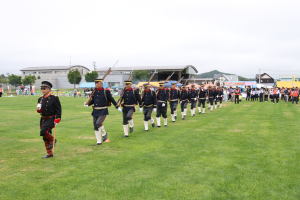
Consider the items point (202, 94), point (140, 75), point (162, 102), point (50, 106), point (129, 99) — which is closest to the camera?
point (50, 106)

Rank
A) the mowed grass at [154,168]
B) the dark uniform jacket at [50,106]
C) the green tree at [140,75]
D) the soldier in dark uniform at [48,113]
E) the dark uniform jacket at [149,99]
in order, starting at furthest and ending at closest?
the green tree at [140,75] < the dark uniform jacket at [149,99] < the dark uniform jacket at [50,106] < the soldier in dark uniform at [48,113] < the mowed grass at [154,168]

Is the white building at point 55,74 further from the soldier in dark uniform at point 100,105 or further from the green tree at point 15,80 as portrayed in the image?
the soldier in dark uniform at point 100,105

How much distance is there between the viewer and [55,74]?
81000 millimetres

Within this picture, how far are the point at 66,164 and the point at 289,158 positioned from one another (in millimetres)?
5988

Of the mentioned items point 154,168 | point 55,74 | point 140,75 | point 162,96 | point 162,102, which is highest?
point 55,74

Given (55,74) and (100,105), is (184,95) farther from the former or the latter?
(55,74)

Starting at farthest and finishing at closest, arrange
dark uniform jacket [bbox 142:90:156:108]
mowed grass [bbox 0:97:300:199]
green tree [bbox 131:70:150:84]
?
1. green tree [bbox 131:70:150:84]
2. dark uniform jacket [bbox 142:90:156:108]
3. mowed grass [bbox 0:97:300:199]

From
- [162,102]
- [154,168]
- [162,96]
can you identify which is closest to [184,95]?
[162,96]

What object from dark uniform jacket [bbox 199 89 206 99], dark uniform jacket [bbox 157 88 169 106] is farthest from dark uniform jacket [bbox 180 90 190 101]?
dark uniform jacket [bbox 157 88 169 106]

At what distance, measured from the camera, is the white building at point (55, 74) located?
75750mm

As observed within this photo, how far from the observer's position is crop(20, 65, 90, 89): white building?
2982 inches

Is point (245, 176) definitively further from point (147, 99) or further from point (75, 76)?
point (75, 76)

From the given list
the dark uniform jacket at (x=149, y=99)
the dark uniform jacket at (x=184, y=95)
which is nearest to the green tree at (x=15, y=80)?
the dark uniform jacket at (x=184, y=95)

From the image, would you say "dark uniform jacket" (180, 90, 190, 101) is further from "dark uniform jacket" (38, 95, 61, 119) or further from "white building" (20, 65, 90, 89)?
"white building" (20, 65, 90, 89)
